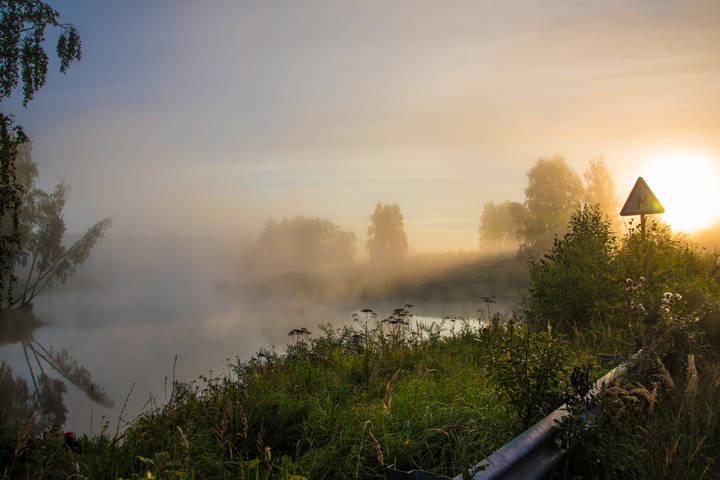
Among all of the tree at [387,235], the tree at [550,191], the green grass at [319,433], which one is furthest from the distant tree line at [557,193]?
the green grass at [319,433]

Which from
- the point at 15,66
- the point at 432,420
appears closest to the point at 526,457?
the point at 432,420

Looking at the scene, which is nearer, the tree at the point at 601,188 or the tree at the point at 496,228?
the tree at the point at 601,188

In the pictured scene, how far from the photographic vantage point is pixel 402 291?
47.1 meters

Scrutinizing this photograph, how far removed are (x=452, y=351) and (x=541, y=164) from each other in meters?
49.7

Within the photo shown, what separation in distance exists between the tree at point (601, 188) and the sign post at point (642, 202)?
1779 inches

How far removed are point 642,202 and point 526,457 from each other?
34.7ft

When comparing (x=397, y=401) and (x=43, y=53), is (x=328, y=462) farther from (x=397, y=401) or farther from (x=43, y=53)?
(x=43, y=53)

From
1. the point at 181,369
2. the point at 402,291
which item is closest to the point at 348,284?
the point at 402,291

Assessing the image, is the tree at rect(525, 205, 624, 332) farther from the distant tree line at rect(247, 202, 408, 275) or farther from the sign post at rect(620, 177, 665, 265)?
the distant tree line at rect(247, 202, 408, 275)

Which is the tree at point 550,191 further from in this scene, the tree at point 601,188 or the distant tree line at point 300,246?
the distant tree line at point 300,246

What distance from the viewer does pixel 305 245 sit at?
374 ft

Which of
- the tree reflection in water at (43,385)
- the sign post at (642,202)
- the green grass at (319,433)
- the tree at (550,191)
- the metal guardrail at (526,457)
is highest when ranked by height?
the tree at (550,191)

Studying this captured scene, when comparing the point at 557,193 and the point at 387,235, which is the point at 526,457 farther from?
the point at 387,235

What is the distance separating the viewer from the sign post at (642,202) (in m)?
11.7
